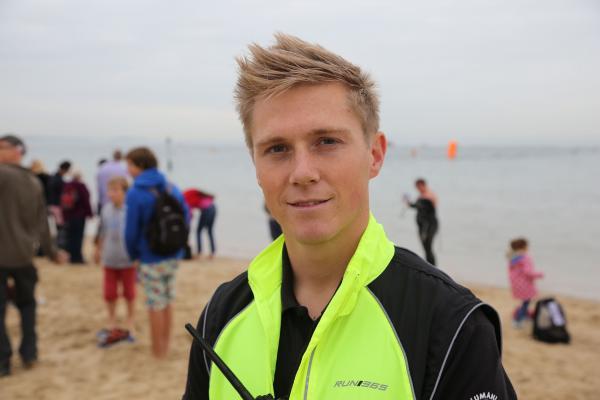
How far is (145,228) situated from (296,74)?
3.78 m

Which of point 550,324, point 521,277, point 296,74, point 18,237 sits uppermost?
point 296,74

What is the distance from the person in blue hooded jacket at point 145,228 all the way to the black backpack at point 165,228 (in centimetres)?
5

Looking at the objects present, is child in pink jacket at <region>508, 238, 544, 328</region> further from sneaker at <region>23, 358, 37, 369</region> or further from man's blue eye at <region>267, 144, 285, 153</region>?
man's blue eye at <region>267, 144, 285, 153</region>

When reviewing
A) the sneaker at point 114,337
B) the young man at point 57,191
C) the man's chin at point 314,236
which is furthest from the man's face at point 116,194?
the man's chin at point 314,236

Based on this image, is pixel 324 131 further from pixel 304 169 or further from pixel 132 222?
pixel 132 222

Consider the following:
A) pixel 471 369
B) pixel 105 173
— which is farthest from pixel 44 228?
pixel 471 369

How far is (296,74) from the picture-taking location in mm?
1304

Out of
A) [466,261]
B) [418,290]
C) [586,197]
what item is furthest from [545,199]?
[418,290]

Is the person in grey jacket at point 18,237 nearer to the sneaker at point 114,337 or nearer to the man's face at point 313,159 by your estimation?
the sneaker at point 114,337

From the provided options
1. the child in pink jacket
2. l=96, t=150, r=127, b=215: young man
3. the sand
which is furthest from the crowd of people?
the child in pink jacket

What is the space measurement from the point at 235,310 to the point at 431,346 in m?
0.60

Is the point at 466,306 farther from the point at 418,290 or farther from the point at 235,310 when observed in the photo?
the point at 235,310

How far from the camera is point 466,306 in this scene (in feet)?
3.89

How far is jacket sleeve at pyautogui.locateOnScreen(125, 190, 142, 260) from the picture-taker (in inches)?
185
